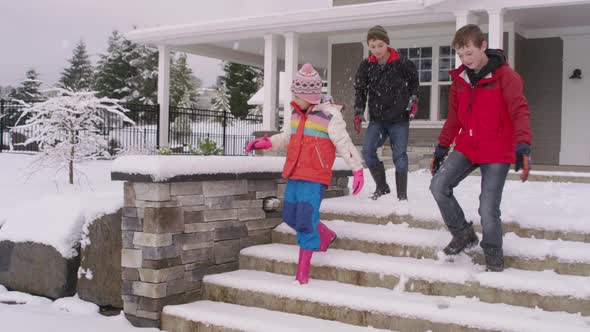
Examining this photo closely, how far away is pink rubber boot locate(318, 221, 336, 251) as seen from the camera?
4578 millimetres

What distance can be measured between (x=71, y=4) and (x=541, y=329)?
13747 cm

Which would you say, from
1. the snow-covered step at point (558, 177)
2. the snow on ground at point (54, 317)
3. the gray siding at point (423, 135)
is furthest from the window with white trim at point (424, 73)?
the snow on ground at point (54, 317)

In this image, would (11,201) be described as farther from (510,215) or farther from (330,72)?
(330,72)

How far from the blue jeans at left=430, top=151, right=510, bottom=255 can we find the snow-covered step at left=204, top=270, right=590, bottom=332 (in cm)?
44

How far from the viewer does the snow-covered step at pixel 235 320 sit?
3.71 meters

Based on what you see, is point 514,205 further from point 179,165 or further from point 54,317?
point 54,317

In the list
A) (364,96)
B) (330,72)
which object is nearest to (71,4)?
(330,72)

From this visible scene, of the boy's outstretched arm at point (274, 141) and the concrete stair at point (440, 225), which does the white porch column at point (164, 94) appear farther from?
the boy's outstretched arm at point (274, 141)

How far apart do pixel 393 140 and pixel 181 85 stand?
131ft

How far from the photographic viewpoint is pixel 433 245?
170 inches

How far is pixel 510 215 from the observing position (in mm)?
4566

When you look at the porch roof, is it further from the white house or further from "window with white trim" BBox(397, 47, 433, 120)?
"window with white trim" BBox(397, 47, 433, 120)

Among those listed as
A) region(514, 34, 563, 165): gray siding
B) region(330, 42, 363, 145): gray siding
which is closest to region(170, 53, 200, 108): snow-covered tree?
region(330, 42, 363, 145): gray siding

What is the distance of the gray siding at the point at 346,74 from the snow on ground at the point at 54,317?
31.0 ft
